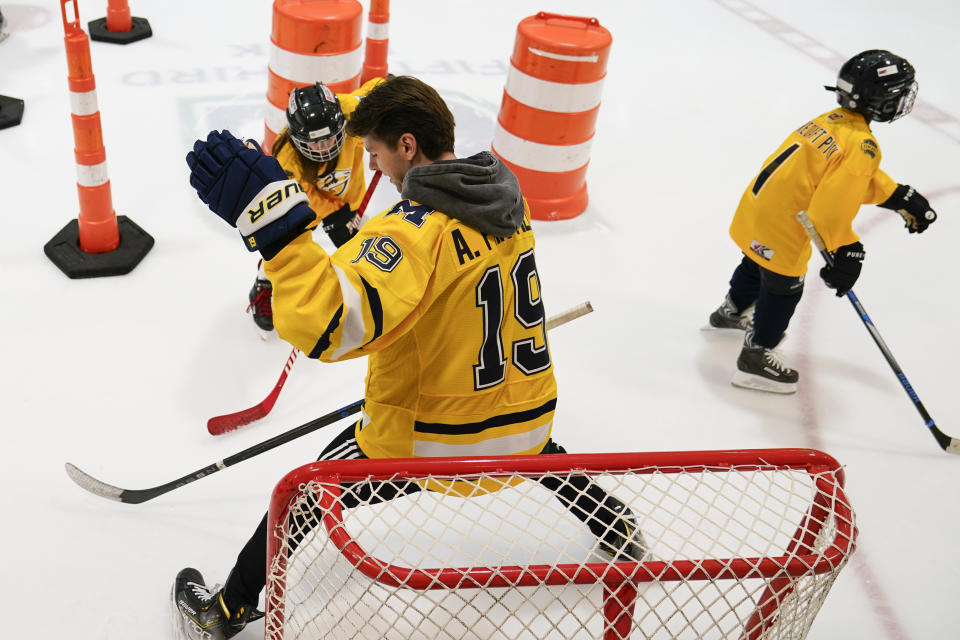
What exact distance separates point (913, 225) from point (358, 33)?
2.62 meters

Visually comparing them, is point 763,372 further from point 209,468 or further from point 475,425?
point 209,468

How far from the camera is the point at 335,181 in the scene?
3.33 metres

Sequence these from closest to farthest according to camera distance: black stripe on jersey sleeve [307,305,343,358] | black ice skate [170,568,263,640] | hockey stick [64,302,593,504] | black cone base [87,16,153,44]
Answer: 1. black stripe on jersey sleeve [307,305,343,358]
2. black ice skate [170,568,263,640]
3. hockey stick [64,302,593,504]
4. black cone base [87,16,153,44]

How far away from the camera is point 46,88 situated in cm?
504

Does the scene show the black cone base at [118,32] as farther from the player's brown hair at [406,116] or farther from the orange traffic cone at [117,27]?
the player's brown hair at [406,116]

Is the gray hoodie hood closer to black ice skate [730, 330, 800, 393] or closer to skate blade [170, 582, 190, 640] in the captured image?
skate blade [170, 582, 190, 640]

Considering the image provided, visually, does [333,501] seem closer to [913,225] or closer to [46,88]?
[913,225]

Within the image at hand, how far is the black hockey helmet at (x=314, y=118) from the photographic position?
297 centimetres

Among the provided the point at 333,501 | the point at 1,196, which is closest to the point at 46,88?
the point at 1,196

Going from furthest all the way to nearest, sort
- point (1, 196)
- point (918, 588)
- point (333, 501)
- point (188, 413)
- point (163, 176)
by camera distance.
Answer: point (163, 176)
point (1, 196)
point (188, 413)
point (918, 588)
point (333, 501)

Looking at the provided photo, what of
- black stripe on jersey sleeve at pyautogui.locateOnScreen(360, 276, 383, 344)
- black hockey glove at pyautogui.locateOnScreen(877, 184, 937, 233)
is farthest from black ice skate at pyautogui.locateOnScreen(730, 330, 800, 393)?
black stripe on jersey sleeve at pyautogui.locateOnScreen(360, 276, 383, 344)

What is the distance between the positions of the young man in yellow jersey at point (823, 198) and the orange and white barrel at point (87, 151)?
2552 mm

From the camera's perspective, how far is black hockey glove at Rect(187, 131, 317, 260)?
5.57ft

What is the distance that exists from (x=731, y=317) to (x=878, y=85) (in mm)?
1158
